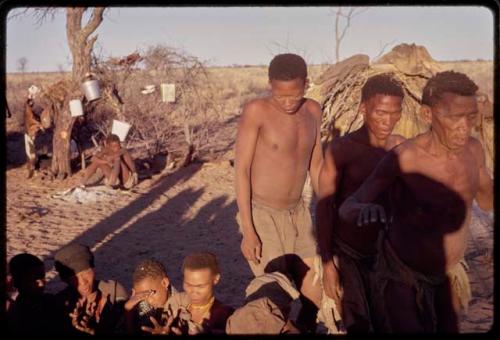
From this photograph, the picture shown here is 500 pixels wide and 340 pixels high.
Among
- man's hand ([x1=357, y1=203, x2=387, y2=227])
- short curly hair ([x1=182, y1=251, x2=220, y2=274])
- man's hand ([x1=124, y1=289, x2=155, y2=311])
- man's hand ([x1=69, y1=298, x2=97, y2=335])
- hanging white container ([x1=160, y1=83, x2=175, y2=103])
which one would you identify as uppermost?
hanging white container ([x1=160, y1=83, x2=175, y2=103])

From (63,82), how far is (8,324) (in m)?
8.66

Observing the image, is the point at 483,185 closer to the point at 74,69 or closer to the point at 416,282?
the point at 416,282

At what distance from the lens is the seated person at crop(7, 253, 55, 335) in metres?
3.30

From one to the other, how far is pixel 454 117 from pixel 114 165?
8195 mm

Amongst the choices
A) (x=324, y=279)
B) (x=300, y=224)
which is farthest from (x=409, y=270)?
(x=300, y=224)

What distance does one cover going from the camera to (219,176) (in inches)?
449

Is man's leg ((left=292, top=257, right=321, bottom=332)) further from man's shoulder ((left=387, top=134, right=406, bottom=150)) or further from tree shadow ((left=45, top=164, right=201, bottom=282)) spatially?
tree shadow ((left=45, top=164, right=201, bottom=282))

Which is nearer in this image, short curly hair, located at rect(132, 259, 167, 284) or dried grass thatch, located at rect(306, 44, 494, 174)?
short curly hair, located at rect(132, 259, 167, 284)

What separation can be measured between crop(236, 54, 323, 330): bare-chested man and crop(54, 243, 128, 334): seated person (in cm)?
86

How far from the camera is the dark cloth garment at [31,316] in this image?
3270mm

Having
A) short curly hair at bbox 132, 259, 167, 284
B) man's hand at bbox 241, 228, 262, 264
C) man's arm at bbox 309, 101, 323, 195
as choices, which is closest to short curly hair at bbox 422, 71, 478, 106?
man's arm at bbox 309, 101, 323, 195

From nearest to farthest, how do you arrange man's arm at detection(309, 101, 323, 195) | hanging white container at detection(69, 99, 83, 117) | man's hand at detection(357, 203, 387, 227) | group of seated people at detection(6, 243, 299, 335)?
man's hand at detection(357, 203, 387, 227), group of seated people at detection(6, 243, 299, 335), man's arm at detection(309, 101, 323, 195), hanging white container at detection(69, 99, 83, 117)

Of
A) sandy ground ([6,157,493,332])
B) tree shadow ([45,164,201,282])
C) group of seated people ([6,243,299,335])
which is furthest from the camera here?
tree shadow ([45,164,201,282])

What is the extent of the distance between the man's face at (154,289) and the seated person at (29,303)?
1.66 feet
